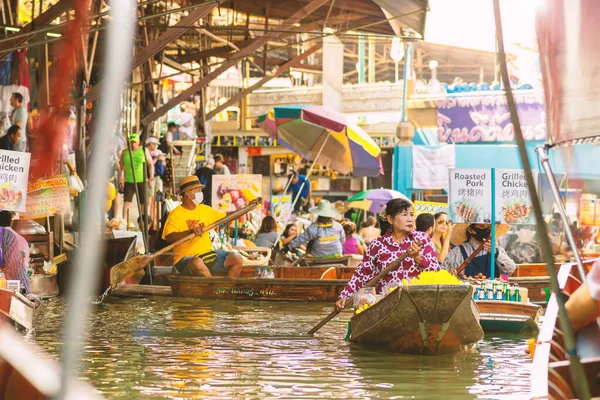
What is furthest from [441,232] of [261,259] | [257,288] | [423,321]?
[261,259]

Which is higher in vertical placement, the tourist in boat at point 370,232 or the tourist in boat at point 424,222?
the tourist in boat at point 424,222

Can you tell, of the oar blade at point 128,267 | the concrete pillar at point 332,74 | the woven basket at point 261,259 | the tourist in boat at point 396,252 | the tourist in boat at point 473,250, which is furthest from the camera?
the concrete pillar at point 332,74

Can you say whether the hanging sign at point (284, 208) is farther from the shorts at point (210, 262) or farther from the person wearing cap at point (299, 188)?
the shorts at point (210, 262)

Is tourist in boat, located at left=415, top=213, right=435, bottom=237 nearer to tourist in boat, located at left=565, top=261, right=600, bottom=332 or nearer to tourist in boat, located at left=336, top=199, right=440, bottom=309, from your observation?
tourist in boat, located at left=336, top=199, right=440, bottom=309

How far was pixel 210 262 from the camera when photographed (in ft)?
42.7

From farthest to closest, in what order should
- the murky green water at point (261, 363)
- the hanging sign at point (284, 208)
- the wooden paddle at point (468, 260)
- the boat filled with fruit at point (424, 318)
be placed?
the hanging sign at point (284, 208)
the wooden paddle at point (468, 260)
the boat filled with fruit at point (424, 318)
the murky green water at point (261, 363)

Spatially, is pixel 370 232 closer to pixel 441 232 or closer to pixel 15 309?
pixel 441 232

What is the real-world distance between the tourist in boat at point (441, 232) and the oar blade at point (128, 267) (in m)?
3.85

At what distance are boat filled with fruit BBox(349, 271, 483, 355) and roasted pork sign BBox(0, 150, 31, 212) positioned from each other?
430cm

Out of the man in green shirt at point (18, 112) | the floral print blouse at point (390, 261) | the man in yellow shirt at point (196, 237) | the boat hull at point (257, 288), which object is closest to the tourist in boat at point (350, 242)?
the boat hull at point (257, 288)

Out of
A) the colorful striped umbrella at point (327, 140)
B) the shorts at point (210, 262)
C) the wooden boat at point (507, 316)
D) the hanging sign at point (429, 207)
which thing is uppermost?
the colorful striped umbrella at point (327, 140)

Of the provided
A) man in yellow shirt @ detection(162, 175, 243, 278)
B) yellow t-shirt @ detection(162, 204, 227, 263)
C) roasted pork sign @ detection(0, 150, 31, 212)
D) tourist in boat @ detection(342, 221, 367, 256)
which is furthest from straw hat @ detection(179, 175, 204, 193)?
tourist in boat @ detection(342, 221, 367, 256)

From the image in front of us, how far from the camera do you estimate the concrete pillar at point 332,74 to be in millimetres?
28750

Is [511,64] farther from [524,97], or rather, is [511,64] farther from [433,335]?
[433,335]
